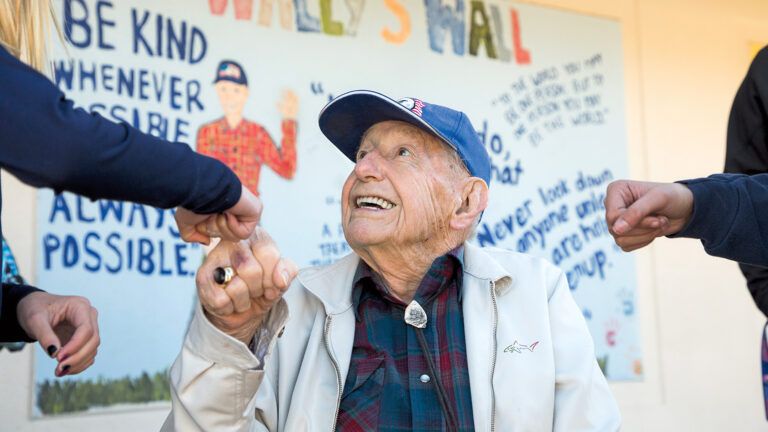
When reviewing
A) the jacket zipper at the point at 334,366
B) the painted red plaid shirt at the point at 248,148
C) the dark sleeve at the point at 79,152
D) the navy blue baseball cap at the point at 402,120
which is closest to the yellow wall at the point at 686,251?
the painted red plaid shirt at the point at 248,148

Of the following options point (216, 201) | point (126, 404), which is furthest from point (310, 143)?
point (216, 201)

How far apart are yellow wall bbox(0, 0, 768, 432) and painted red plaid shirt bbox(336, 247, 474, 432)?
2678 mm

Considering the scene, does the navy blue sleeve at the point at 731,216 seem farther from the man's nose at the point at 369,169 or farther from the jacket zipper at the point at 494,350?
the man's nose at the point at 369,169

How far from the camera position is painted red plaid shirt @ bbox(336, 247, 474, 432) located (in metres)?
2.24

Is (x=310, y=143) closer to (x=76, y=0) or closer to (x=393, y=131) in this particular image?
(x=76, y=0)

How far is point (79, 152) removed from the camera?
52.4 inches

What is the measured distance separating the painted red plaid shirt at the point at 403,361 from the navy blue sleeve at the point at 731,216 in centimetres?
71

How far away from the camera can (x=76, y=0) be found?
3.57m

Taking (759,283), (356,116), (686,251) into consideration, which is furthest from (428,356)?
(686,251)

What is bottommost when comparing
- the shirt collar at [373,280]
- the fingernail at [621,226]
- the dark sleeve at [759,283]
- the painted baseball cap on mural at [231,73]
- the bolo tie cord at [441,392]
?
the bolo tie cord at [441,392]

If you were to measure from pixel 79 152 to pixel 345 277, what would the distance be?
1.27 meters

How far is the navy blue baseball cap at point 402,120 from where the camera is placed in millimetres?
2529

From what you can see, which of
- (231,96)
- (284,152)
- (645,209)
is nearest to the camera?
(645,209)

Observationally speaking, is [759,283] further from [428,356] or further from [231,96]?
[231,96]
